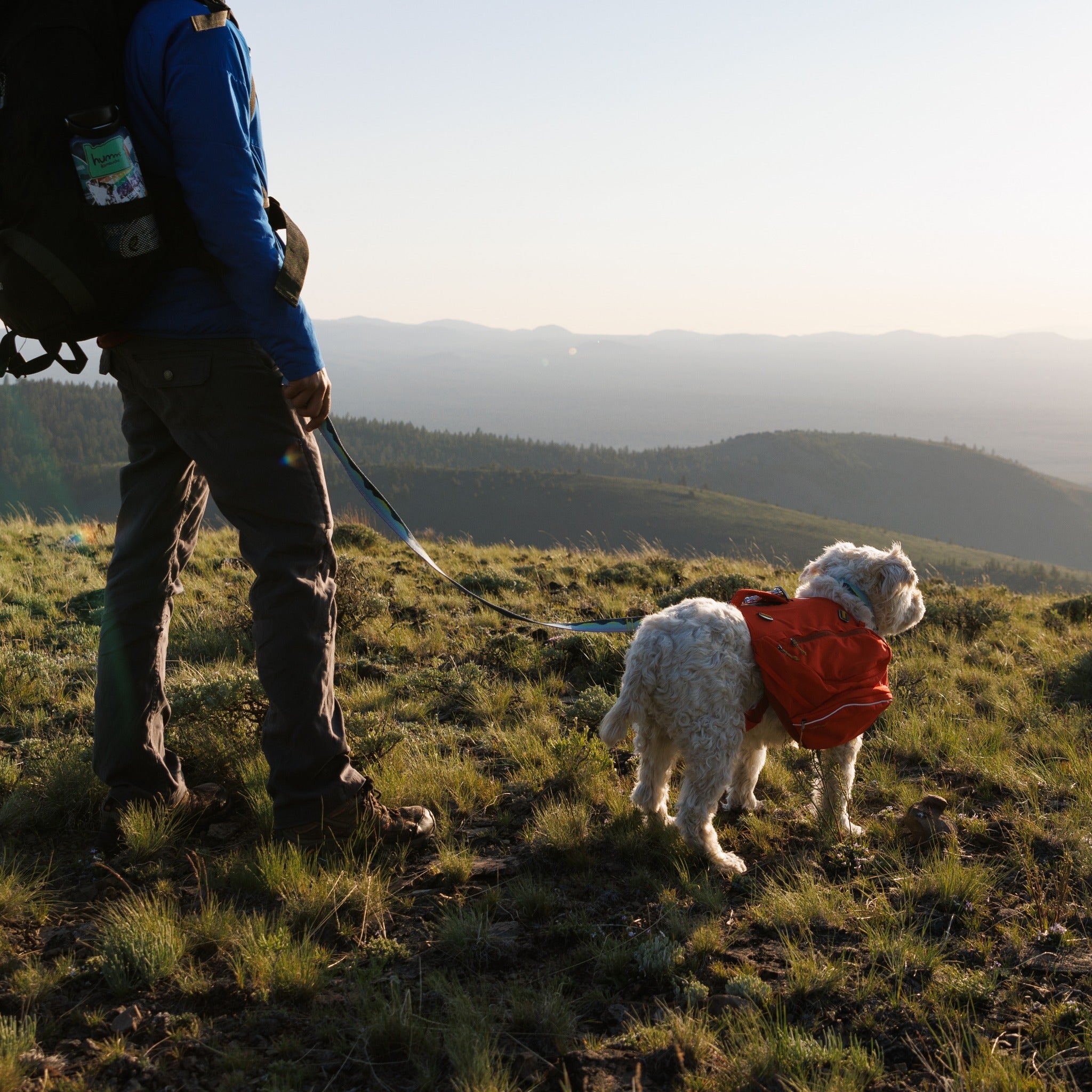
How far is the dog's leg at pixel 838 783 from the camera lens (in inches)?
153

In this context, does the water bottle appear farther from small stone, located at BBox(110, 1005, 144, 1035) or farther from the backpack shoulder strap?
small stone, located at BBox(110, 1005, 144, 1035)

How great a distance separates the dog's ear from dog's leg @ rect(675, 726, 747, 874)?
1298 mm

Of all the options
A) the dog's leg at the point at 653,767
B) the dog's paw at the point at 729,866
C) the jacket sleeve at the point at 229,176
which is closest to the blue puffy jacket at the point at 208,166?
the jacket sleeve at the point at 229,176

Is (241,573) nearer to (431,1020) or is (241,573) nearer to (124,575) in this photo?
(124,575)

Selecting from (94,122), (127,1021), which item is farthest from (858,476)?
(127,1021)

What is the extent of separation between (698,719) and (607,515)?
9713cm

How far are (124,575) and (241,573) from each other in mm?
5036

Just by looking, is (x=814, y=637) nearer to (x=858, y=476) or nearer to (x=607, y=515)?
(x=607, y=515)

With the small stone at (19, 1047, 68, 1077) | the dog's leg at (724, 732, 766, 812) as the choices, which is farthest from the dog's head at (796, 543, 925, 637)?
the small stone at (19, 1047, 68, 1077)

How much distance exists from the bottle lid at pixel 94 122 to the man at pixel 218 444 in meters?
0.17

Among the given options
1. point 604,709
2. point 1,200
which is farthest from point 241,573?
point 1,200

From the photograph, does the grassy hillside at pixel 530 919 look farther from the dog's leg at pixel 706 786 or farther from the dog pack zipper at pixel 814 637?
the dog pack zipper at pixel 814 637

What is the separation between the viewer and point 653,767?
3768 millimetres

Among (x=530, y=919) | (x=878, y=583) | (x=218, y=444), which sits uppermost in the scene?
(x=218, y=444)
